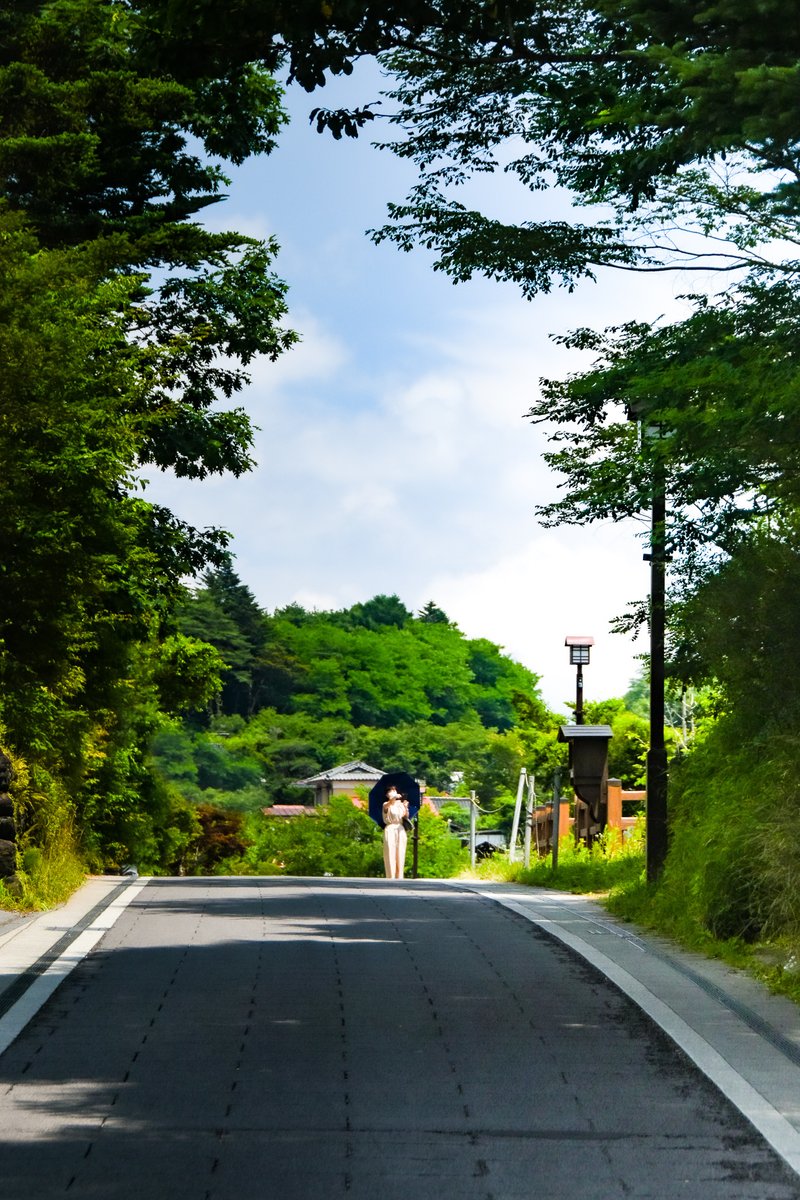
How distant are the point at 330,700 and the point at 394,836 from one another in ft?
344

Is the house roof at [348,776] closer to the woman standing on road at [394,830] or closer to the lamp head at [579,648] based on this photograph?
the lamp head at [579,648]

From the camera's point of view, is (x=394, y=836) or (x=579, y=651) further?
(x=579, y=651)

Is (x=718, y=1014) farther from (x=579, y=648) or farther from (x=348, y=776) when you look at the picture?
(x=348, y=776)

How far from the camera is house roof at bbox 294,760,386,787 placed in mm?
112438

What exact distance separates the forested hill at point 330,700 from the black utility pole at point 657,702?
231ft

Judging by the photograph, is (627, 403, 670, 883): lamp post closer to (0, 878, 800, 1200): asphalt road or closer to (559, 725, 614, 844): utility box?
(559, 725, 614, 844): utility box

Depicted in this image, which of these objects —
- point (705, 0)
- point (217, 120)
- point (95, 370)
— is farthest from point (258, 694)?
point (705, 0)

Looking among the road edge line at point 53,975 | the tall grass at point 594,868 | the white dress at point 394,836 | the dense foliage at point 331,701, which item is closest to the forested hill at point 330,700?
the dense foliage at point 331,701

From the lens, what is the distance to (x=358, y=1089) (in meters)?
7.21

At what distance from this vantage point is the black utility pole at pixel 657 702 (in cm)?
1844

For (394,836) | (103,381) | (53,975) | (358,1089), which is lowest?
(358,1089)

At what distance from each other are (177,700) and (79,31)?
1430 cm

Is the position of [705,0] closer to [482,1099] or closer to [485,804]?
[482,1099]

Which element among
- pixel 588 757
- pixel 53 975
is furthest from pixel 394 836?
pixel 53 975
